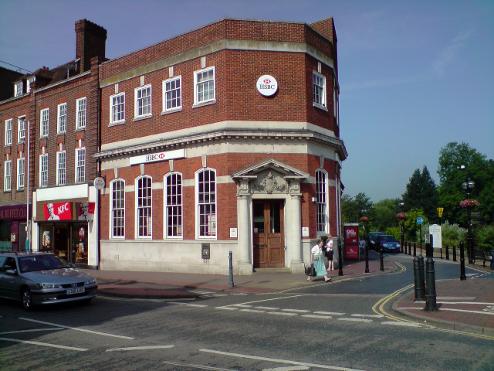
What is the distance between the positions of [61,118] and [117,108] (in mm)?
5613

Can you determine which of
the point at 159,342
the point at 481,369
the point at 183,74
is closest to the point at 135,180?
the point at 183,74

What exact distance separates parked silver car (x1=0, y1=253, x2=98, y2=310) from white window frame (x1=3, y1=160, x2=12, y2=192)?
68.3 feet

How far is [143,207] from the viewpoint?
22.8 meters

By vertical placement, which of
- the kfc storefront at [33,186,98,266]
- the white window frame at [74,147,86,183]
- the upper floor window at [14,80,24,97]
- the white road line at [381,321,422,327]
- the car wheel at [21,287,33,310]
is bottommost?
the white road line at [381,321,422,327]

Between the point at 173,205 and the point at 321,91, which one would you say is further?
the point at 321,91

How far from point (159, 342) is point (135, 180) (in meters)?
15.9

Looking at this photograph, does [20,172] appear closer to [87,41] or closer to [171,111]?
[87,41]

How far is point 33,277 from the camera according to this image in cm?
1263

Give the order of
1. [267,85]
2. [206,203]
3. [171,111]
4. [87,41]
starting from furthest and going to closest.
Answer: [87,41] → [171,111] → [206,203] → [267,85]

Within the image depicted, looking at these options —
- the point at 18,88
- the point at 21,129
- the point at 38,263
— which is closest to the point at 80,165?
the point at 21,129

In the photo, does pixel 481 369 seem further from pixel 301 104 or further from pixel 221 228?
pixel 301 104

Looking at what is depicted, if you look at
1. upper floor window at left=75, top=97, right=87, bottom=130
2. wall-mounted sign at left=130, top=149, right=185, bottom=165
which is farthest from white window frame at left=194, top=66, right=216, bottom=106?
upper floor window at left=75, top=97, right=87, bottom=130

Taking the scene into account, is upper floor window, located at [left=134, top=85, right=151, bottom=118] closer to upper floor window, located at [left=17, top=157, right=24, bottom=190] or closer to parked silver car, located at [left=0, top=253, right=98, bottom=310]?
parked silver car, located at [left=0, top=253, right=98, bottom=310]

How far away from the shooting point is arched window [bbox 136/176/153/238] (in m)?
22.7
